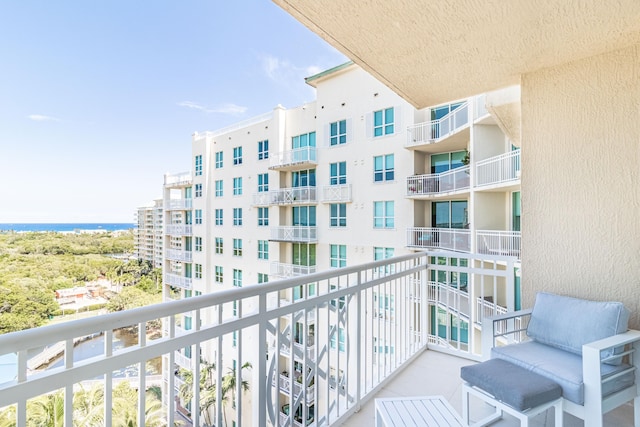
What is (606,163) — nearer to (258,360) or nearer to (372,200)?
(258,360)

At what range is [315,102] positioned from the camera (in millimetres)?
13000

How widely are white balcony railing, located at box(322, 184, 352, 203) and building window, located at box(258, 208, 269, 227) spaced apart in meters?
3.46

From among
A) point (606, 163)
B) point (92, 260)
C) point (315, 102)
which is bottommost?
point (92, 260)

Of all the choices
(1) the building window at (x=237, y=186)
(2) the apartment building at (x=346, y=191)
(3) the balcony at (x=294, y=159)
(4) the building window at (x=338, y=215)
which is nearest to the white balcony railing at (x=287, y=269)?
(2) the apartment building at (x=346, y=191)

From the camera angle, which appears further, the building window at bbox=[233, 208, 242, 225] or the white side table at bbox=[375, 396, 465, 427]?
the building window at bbox=[233, 208, 242, 225]

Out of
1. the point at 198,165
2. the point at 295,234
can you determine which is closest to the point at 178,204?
the point at 198,165

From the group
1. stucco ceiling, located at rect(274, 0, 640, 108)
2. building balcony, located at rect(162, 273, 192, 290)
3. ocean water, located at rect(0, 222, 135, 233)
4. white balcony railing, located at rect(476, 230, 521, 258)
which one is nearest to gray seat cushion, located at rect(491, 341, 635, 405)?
stucco ceiling, located at rect(274, 0, 640, 108)

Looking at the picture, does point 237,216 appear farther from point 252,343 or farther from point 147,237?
point 147,237

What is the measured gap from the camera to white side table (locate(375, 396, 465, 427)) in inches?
62.8

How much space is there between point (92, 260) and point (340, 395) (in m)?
25.4

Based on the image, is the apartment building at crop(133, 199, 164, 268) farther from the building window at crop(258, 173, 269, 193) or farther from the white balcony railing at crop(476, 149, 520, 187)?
the white balcony railing at crop(476, 149, 520, 187)

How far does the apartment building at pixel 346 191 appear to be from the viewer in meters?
8.42

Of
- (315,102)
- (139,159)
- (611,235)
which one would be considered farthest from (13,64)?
(611,235)

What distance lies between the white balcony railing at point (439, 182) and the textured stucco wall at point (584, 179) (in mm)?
6628
